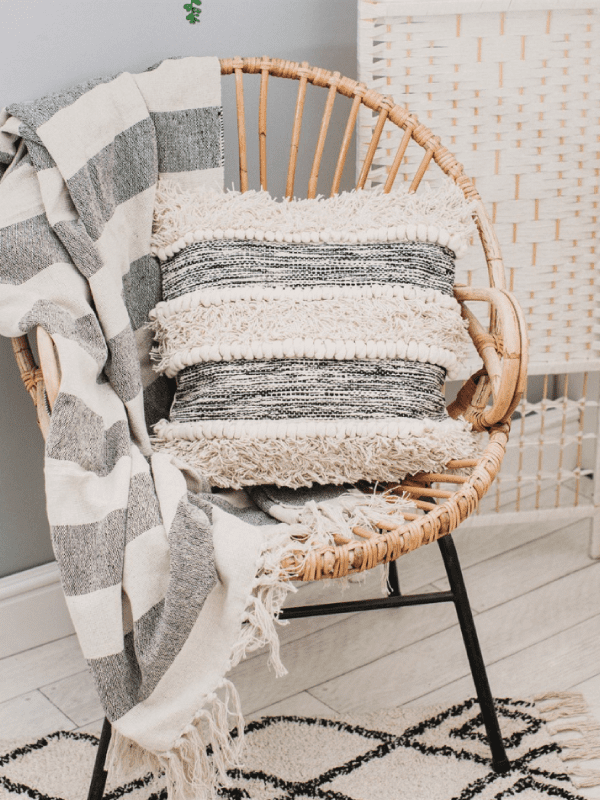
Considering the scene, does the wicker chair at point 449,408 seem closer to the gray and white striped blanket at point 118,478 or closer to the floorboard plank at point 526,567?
the gray and white striped blanket at point 118,478

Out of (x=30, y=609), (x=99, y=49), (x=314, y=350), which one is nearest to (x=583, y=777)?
(x=314, y=350)

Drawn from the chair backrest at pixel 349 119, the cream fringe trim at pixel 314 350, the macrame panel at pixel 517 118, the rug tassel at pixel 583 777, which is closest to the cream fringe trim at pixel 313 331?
the cream fringe trim at pixel 314 350

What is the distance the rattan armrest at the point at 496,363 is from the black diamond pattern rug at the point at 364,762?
17.9 inches

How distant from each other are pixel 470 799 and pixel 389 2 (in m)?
1.13

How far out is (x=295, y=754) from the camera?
1.23m

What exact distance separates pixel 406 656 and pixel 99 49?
107cm

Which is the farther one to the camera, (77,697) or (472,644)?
(77,697)

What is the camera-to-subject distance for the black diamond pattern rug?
116cm

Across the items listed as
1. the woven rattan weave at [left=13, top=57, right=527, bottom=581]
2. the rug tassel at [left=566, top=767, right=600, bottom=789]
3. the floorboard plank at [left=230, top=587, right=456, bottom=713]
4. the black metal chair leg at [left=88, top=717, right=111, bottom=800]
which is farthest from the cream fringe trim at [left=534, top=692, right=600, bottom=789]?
the black metal chair leg at [left=88, top=717, right=111, bottom=800]

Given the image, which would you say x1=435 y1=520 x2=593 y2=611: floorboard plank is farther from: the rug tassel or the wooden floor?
the rug tassel

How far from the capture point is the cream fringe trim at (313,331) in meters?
1.10

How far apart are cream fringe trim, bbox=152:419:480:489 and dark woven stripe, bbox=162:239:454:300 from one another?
19cm

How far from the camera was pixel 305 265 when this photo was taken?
3.77 ft

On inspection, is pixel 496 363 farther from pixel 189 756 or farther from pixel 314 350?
pixel 189 756
